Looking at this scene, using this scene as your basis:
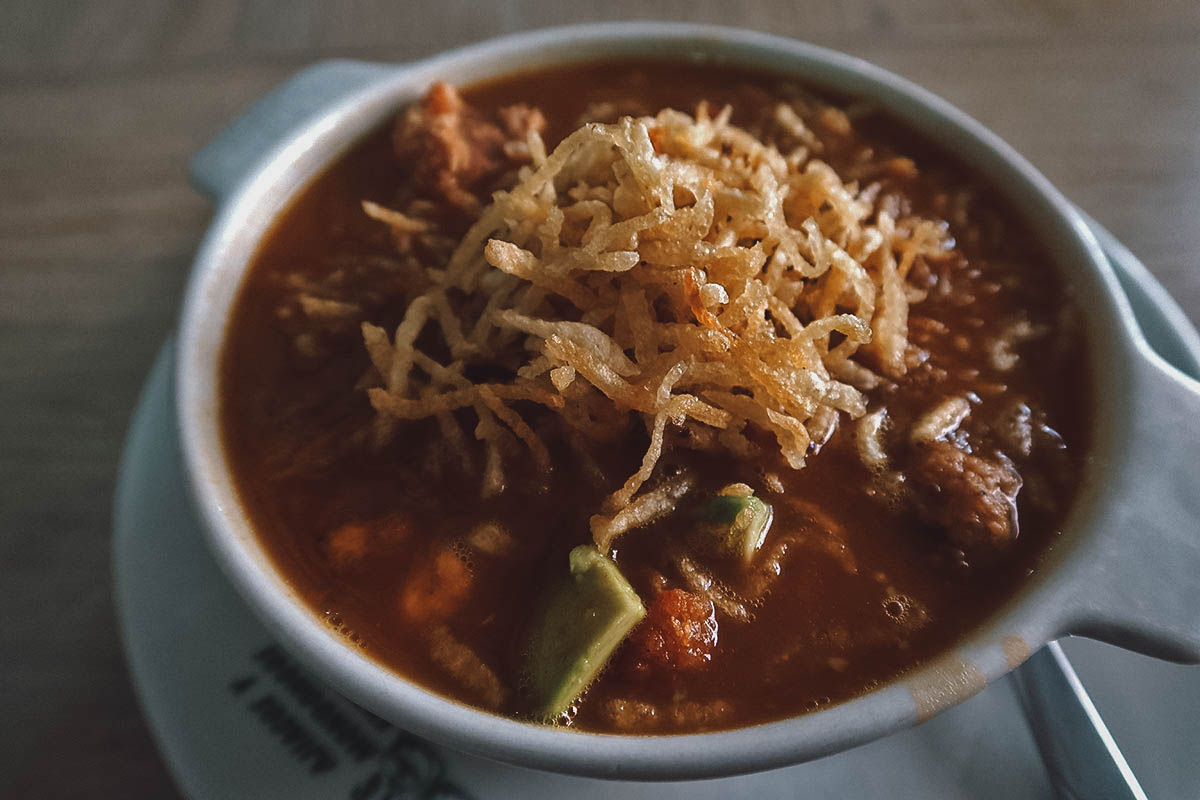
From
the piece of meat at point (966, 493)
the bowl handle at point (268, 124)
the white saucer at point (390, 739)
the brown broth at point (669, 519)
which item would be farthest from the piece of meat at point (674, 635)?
the bowl handle at point (268, 124)

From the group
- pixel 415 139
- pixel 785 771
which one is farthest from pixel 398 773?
pixel 415 139

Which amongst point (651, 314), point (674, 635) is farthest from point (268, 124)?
point (674, 635)

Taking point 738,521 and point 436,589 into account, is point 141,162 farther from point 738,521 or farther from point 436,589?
point 738,521

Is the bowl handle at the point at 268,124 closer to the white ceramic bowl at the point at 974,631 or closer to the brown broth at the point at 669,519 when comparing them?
the white ceramic bowl at the point at 974,631

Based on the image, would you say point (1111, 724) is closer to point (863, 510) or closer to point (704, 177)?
point (863, 510)

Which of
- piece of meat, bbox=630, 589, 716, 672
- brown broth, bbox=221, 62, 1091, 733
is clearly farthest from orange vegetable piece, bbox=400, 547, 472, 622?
piece of meat, bbox=630, 589, 716, 672

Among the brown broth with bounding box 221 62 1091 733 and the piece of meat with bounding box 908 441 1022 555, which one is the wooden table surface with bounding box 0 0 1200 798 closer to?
the brown broth with bounding box 221 62 1091 733
